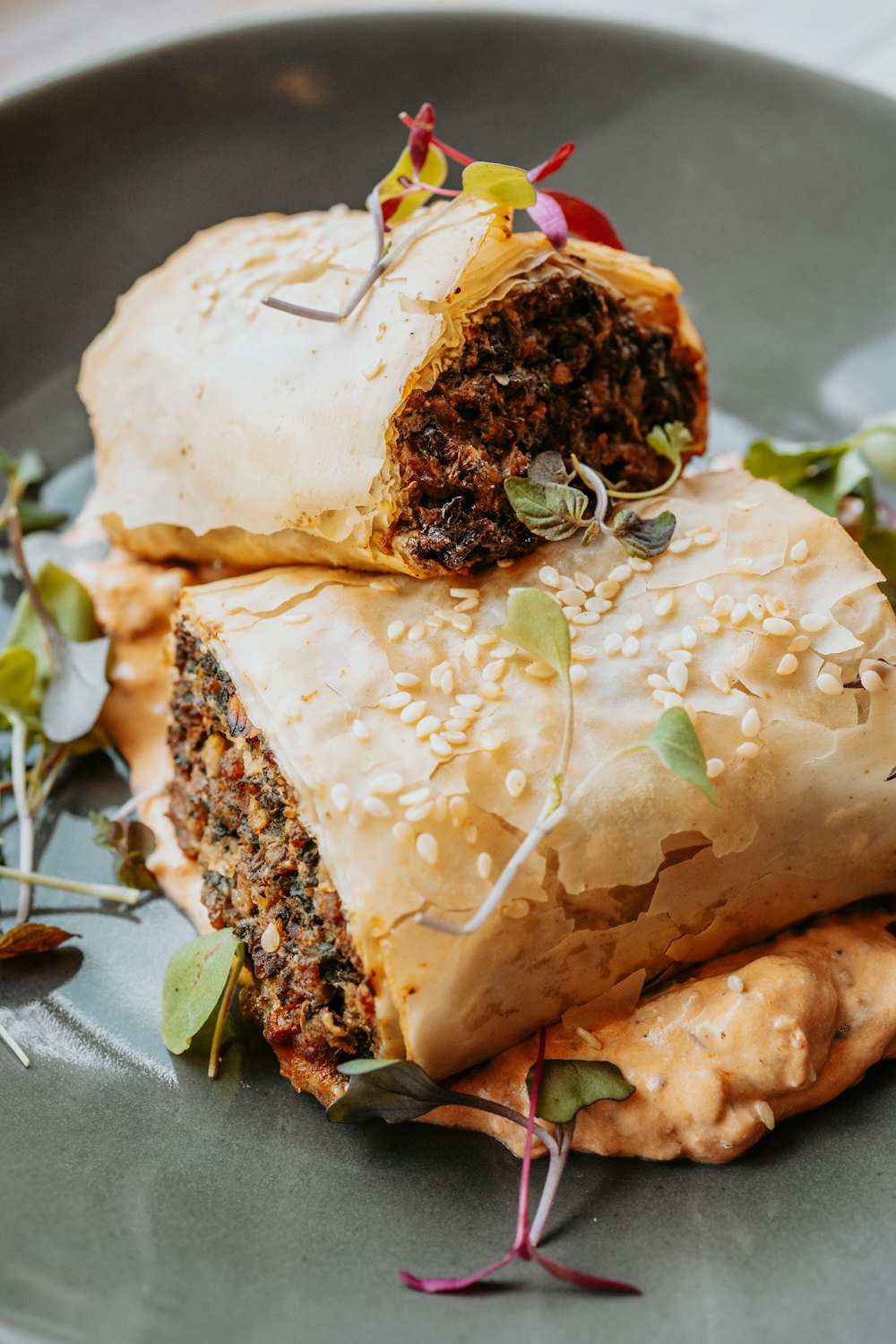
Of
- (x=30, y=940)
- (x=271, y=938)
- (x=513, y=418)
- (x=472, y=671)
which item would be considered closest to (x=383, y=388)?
(x=513, y=418)

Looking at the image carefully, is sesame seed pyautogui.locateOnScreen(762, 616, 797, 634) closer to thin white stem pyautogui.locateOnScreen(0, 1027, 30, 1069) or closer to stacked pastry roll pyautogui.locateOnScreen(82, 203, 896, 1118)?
stacked pastry roll pyautogui.locateOnScreen(82, 203, 896, 1118)

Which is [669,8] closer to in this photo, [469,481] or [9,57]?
[9,57]

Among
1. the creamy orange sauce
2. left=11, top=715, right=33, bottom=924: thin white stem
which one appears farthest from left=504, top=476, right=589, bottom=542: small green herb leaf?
left=11, top=715, right=33, bottom=924: thin white stem

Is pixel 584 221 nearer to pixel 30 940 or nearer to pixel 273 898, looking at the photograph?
pixel 273 898

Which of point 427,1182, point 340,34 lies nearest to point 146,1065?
point 427,1182

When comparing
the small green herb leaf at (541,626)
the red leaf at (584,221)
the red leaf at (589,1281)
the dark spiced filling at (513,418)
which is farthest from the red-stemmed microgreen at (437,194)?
the red leaf at (589,1281)

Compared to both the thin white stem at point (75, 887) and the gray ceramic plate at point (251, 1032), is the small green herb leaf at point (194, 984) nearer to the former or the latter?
the gray ceramic plate at point (251, 1032)
